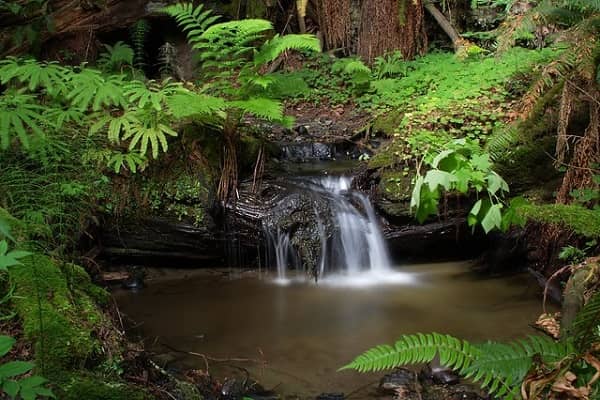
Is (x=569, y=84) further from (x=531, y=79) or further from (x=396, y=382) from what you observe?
(x=396, y=382)

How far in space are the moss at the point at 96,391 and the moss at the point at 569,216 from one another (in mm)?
2598

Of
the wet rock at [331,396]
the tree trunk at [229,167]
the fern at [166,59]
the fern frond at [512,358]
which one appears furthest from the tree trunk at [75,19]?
the fern frond at [512,358]

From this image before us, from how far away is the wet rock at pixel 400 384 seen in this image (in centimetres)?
309

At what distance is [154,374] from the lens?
2.64 metres

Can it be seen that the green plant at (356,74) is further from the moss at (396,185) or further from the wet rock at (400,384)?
the wet rock at (400,384)

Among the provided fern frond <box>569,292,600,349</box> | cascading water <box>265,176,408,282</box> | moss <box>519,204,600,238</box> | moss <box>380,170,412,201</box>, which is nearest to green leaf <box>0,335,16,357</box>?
fern frond <box>569,292,600,349</box>

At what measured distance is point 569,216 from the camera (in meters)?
3.45

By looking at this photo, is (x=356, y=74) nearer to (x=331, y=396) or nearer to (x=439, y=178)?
(x=439, y=178)

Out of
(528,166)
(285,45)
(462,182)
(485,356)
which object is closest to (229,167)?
(285,45)

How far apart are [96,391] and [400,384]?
1834 mm

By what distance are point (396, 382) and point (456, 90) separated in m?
4.27

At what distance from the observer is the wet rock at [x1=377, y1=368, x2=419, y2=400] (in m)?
3.09

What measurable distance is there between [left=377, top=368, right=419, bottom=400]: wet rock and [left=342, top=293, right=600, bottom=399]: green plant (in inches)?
Result: 44.8

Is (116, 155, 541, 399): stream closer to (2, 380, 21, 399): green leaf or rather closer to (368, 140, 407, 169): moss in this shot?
(368, 140, 407, 169): moss
